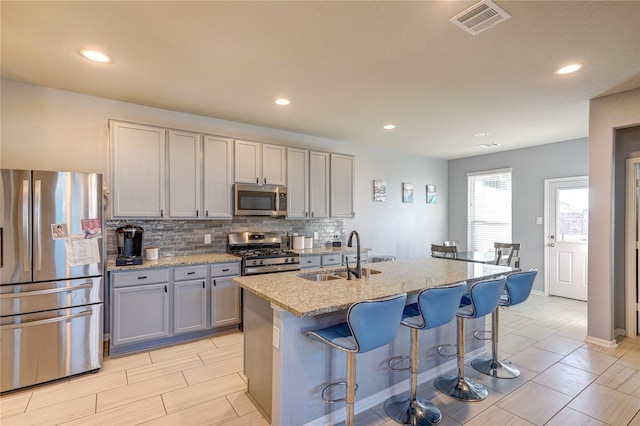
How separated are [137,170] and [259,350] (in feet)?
7.95

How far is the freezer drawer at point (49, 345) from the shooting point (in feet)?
8.27

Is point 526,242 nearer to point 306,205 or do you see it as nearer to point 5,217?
point 306,205

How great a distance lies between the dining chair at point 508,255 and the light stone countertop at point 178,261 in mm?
3894

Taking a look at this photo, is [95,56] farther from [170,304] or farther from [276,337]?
[276,337]

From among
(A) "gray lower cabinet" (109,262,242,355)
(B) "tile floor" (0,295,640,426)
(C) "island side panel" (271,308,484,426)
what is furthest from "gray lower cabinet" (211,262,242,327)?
(C) "island side panel" (271,308,484,426)

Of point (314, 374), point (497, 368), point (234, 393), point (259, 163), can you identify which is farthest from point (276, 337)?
point (259, 163)

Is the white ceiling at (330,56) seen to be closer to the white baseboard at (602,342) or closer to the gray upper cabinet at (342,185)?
the gray upper cabinet at (342,185)

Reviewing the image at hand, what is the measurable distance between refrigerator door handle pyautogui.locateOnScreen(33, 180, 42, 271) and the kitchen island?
5.46 feet

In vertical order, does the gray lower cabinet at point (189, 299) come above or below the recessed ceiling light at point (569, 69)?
below

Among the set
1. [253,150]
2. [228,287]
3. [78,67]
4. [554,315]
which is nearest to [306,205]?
[253,150]

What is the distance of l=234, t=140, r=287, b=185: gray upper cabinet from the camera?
416cm

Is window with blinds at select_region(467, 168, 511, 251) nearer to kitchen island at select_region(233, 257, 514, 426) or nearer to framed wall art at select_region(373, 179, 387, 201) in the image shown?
framed wall art at select_region(373, 179, 387, 201)

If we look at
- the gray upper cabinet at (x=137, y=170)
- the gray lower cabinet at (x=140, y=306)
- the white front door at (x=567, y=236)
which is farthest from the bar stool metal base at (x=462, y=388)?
the white front door at (x=567, y=236)

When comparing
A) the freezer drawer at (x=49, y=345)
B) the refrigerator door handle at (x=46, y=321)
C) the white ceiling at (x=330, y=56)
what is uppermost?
the white ceiling at (x=330, y=56)
